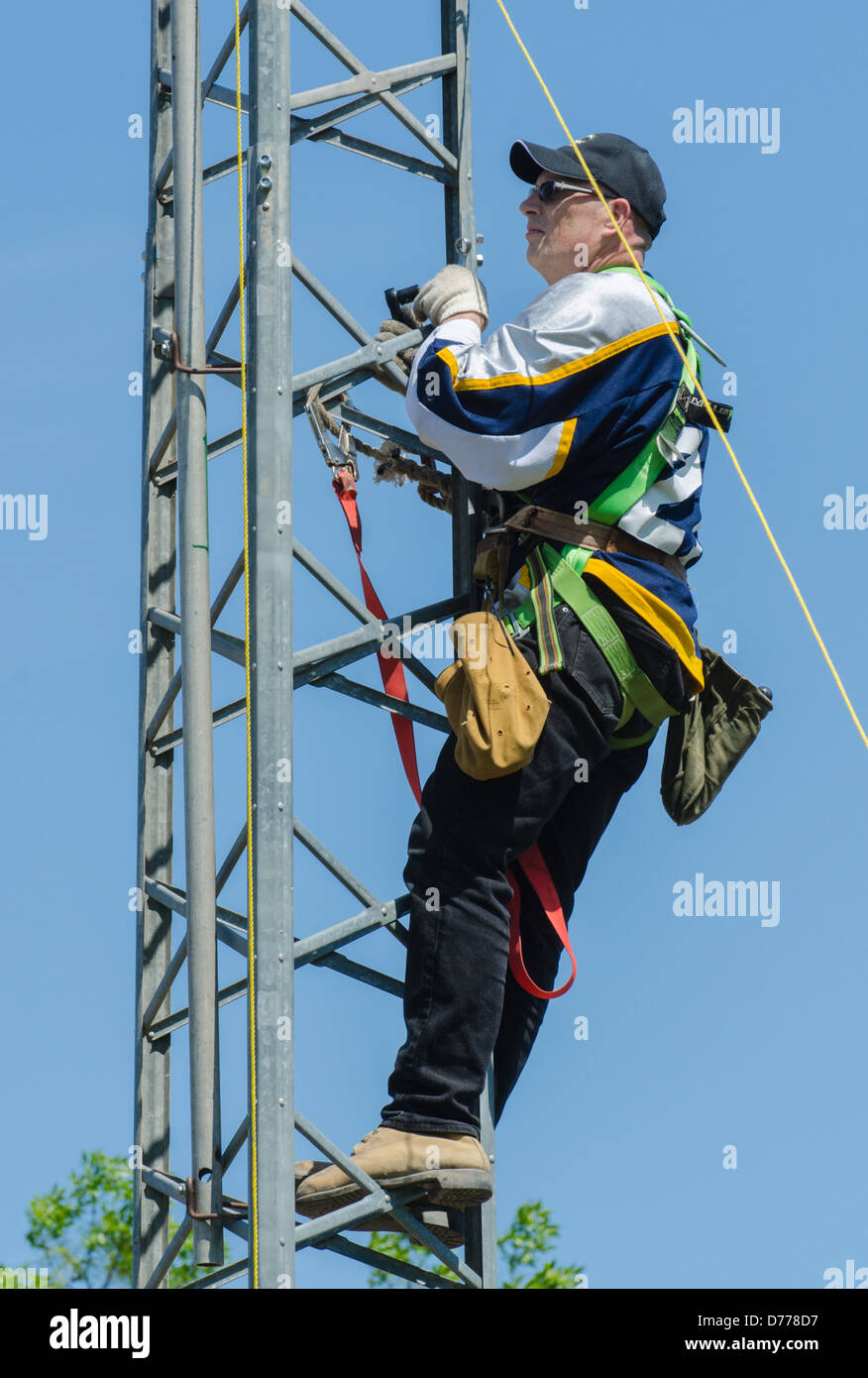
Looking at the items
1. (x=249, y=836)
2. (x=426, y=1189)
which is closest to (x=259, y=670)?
(x=249, y=836)

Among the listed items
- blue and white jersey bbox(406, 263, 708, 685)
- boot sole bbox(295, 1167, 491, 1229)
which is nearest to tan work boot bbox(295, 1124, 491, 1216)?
boot sole bbox(295, 1167, 491, 1229)

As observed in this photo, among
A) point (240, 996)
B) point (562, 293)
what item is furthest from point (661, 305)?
point (240, 996)

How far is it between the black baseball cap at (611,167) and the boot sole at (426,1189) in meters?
2.79

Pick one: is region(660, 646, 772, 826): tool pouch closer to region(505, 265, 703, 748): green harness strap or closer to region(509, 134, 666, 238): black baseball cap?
region(505, 265, 703, 748): green harness strap

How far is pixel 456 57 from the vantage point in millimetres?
6723

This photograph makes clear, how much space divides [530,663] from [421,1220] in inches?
60.3

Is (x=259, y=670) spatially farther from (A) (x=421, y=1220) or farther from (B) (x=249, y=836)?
(A) (x=421, y=1220)

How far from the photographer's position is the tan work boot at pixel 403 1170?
5727mm

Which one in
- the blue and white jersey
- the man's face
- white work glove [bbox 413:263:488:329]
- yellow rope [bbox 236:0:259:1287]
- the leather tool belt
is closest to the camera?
yellow rope [bbox 236:0:259:1287]

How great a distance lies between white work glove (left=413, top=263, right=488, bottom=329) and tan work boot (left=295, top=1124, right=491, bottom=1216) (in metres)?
2.27

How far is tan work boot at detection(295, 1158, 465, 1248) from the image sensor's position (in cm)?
580
